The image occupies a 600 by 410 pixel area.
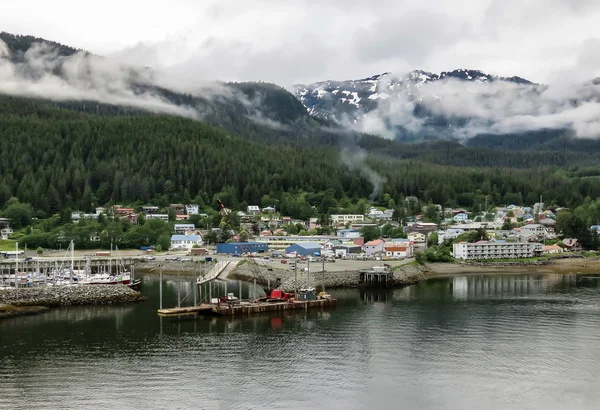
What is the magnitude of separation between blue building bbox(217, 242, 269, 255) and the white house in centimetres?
566

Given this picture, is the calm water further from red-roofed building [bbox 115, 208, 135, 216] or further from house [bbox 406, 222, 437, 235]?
red-roofed building [bbox 115, 208, 135, 216]

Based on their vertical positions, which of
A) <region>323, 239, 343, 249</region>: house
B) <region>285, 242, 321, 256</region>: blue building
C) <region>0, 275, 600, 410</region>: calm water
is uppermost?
<region>323, 239, 343, 249</region>: house

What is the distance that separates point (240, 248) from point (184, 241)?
10294 mm

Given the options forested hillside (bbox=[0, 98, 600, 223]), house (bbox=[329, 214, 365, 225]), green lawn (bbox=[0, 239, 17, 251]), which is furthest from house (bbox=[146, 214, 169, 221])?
house (bbox=[329, 214, 365, 225])

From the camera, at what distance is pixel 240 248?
65.1 metres

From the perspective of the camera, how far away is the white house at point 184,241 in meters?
72.0

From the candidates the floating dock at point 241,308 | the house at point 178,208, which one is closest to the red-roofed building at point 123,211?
the house at point 178,208

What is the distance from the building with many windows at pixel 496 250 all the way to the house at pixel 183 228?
33689mm

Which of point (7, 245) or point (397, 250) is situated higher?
point (7, 245)

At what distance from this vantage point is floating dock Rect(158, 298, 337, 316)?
34.2 meters

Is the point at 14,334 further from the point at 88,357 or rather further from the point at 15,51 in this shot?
the point at 15,51

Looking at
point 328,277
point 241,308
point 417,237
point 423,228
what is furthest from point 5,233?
point 423,228

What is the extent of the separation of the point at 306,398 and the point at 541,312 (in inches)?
797

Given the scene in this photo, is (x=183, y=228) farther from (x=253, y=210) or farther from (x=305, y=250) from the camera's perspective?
(x=305, y=250)
